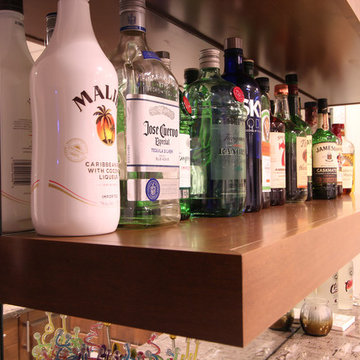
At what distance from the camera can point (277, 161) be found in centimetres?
103

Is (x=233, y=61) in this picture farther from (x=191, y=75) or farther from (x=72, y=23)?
(x=72, y=23)

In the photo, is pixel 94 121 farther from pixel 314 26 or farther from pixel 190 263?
pixel 314 26

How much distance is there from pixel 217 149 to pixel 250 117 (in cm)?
16

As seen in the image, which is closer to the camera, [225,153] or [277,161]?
[225,153]

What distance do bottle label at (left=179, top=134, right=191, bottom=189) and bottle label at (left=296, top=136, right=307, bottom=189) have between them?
506 millimetres

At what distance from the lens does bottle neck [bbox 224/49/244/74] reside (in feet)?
2.84

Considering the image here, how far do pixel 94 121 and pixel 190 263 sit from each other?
0.74 ft

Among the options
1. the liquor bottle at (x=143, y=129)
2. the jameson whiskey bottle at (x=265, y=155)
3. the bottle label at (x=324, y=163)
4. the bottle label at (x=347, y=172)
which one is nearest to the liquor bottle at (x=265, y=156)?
the jameson whiskey bottle at (x=265, y=155)

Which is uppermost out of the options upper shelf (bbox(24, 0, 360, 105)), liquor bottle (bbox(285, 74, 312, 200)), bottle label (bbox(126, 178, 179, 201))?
upper shelf (bbox(24, 0, 360, 105))

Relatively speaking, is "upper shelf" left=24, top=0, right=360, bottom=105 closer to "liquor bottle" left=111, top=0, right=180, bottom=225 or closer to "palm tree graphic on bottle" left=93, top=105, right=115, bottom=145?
"liquor bottle" left=111, top=0, right=180, bottom=225

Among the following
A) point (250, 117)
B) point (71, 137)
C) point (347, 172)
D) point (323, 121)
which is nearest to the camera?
point (71, 137)

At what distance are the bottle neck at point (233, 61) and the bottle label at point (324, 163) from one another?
0.55 metres

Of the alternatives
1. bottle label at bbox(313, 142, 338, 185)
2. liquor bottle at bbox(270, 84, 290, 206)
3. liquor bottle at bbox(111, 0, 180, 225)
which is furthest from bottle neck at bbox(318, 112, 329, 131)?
liquor bottle at bbox(111, 0, 180, 225)

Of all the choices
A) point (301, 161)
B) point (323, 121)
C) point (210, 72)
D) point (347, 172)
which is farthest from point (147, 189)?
point (347, 172)
